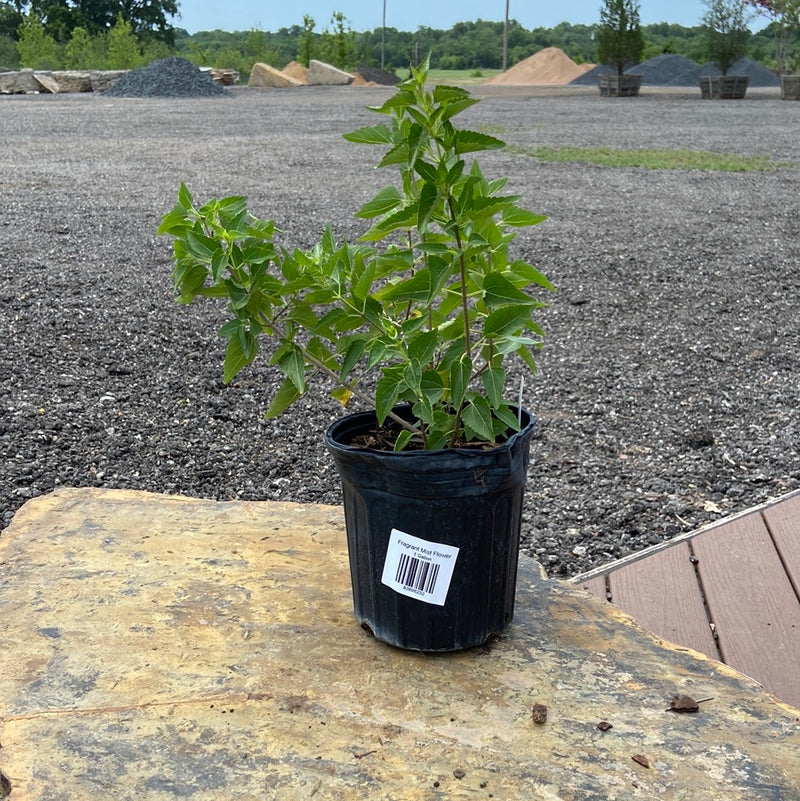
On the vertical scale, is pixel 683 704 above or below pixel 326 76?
below

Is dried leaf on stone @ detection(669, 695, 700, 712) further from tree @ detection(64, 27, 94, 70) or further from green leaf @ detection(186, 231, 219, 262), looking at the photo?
tree @ detection(64, 27, 94, 70)

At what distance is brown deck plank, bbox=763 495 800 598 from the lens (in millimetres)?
1906

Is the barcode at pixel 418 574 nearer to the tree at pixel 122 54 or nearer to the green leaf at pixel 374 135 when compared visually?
the green leaf at pixel 374 135

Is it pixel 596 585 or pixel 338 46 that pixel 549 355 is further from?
pixel 338 46

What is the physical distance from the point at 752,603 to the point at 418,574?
86 centimetres

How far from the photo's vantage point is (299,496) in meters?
2.31

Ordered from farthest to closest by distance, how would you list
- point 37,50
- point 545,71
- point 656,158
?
1. point 545,71
2. point 37,50
3. point 656,158

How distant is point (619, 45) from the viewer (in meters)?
17.8

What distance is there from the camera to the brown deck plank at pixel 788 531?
6.25 feet

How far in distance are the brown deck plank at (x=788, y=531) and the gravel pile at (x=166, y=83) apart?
1567 centimetres

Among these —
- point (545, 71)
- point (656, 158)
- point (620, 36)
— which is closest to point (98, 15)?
point (545, 71)

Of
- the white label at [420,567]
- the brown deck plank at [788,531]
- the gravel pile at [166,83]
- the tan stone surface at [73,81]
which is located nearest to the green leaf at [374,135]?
the white label at [420,567]

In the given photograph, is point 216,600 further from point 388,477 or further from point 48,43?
point 48,43

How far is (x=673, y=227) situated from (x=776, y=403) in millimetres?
2577
